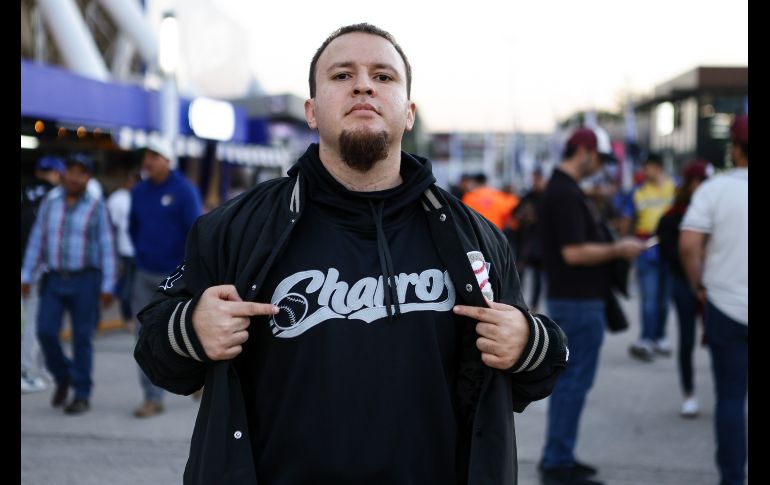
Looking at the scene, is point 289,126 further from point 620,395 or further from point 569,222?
point 569,222

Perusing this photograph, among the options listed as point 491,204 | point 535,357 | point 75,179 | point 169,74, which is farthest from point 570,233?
point 169,74

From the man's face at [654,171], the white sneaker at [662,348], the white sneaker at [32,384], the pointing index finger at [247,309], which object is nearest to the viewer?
the pointing index finger at [247,309]

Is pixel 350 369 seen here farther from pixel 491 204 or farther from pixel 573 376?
pixel 491 204

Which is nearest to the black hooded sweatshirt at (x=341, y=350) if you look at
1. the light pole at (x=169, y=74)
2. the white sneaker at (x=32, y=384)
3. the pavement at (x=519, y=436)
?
the pavement at (x=519, y=436)

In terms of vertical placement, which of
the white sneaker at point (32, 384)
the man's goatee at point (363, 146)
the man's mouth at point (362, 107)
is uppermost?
the man's mouth at point (362, 107)

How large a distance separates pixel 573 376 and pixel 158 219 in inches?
136

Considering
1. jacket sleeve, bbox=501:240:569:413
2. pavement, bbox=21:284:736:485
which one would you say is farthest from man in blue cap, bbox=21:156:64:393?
jacket sleeve, bbox=501:240:569:413

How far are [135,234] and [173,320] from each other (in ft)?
16.1

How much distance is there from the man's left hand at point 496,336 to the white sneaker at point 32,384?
5859 millimetres

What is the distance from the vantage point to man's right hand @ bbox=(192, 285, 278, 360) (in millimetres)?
1981

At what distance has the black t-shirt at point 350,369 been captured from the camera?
2.06 metres

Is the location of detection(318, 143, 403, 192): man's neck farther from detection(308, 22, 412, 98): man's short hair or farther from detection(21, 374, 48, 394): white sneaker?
detection(21, 374, 48, 394): white sneaker

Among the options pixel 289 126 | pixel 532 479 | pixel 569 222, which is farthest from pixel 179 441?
pixel 289 126

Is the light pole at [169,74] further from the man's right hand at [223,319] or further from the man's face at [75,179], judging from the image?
the man's right hand at [223,319]
